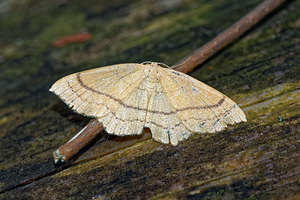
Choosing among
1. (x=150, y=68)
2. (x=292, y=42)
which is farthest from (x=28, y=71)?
(x=292, y=42)

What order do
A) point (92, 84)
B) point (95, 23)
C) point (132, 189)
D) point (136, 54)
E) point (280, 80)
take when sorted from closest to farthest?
point (132, 189) → point (92, 84) → point (280, 80) → point (136, 54) → point (95, 23)

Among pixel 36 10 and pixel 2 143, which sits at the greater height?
pixel 36 10

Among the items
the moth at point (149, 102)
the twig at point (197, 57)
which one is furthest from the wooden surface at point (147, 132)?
the twig at point (197, 57)

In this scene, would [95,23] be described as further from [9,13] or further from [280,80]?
[280,80]

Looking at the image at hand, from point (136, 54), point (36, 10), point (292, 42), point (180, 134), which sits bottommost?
point (180, 134)

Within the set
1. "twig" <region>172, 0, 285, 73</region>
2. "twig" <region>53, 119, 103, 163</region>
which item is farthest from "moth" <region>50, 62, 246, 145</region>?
"twig" <region>172, 0, 285, 73</region>

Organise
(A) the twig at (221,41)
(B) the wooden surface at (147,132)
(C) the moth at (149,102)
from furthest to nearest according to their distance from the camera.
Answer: (A) the twig at (221,41) < (C) the moth at (149,102) < (B) the wooden surface at (147,132)

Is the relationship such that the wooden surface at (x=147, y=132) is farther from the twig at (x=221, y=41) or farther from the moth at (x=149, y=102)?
the twig at (x=221, y=41)
